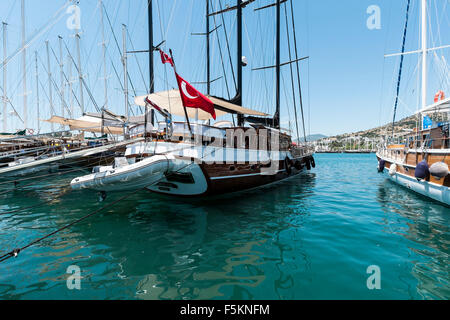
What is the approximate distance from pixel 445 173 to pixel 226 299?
30.7 feet

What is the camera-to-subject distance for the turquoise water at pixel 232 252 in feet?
10.7

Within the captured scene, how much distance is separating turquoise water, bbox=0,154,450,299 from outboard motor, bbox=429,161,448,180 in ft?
3.76

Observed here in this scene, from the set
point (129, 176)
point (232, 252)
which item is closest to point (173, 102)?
point (129, 176)

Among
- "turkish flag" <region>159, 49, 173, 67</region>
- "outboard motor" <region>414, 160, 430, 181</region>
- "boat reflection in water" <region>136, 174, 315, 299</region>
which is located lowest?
"boat reflection in water" <region>136, 174, 315, 299</region>

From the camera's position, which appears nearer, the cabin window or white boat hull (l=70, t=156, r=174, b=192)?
white boat hull (l=70, t=156, r=174, b=192)

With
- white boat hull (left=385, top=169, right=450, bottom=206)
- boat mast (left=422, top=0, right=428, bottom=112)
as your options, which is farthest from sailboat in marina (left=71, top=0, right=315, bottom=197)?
boat mast (left=422, top=0, right=428, bottom=112)

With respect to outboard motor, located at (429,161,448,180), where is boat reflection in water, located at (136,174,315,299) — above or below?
below

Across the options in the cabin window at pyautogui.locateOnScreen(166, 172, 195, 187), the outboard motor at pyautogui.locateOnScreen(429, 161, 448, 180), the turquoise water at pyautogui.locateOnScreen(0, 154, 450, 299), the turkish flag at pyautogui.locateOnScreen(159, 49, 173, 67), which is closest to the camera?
the turquoise water at pyautogui.locateOnScreen(0, 154, 450, 299)

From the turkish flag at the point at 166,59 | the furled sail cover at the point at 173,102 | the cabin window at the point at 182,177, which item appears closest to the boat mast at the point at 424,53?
the furled sail cover at the point at 173,102

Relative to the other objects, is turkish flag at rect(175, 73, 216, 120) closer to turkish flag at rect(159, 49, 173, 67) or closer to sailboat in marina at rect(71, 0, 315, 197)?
sailboat in marina at rect(71, 0, 315, 197)

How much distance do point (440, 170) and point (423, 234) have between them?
425cm

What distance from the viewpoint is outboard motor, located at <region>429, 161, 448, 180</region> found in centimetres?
786

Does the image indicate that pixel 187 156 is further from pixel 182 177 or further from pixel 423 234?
pixel 423 234

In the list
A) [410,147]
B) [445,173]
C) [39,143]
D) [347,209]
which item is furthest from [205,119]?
[39,143]
